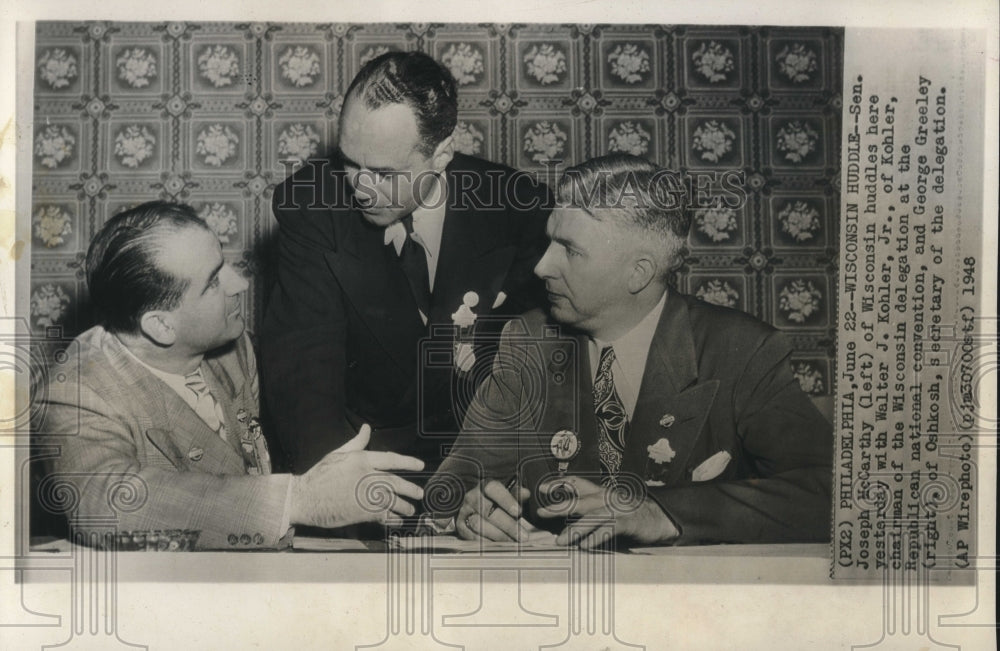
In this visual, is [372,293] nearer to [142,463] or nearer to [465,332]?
[465,332]

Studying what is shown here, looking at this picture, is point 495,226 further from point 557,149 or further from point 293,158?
point 293,158

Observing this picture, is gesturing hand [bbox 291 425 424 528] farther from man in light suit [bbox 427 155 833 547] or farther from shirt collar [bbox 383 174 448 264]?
shirt collar [bbox 383 174 448 264]

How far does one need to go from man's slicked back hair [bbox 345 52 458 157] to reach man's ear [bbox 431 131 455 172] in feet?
0.05

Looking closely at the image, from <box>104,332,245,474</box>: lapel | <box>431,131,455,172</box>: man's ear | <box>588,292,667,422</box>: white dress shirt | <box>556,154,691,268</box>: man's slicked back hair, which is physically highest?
<box>431,131,455,172</box>: man's ear

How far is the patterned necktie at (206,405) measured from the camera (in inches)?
116

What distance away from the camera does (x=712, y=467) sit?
116 inches

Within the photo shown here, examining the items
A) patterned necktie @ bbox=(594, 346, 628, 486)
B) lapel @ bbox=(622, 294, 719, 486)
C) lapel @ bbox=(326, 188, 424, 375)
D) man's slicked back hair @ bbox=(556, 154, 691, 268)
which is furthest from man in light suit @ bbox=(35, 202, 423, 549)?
man's slicked back hair @ bbox=(556, 154, 691, 268)

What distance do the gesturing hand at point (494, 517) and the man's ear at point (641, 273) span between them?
2.50ft

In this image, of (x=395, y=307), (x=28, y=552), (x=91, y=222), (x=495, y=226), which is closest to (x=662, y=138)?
(x=495, y=226)

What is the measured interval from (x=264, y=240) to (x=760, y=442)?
178cm

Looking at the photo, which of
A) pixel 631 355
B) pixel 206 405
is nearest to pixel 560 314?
pixel 631 355

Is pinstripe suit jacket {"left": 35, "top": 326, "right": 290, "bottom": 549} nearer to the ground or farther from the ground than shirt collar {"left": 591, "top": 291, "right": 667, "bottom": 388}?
nearer to the ground

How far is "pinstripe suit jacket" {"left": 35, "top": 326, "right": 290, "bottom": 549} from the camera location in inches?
114

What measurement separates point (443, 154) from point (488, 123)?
0.18 m
